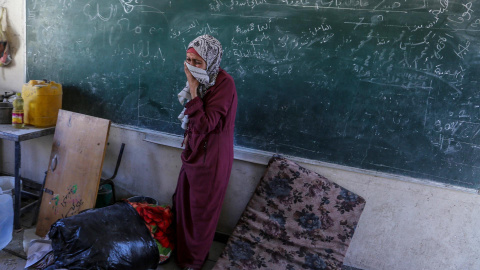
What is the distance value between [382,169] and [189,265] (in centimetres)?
183

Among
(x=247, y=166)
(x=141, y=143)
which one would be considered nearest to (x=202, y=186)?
(x=247, y=166)

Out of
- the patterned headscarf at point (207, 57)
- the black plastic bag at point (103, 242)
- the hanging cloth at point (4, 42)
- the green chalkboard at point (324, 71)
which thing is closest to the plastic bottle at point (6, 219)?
the black plastic bag at point (103, 242)

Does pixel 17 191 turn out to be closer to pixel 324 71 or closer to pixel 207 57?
pixel 207 57

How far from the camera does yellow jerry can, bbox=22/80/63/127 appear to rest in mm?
2904

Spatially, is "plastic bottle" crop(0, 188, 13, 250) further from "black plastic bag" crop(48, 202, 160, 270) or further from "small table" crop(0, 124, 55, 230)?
"black plastic bag" crop(48, 202, 160, 270)

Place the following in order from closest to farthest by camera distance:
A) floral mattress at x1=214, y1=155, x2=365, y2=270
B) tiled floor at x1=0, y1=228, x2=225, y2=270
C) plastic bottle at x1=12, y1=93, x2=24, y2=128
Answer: tiled floor at x1=0, y1=228, x2=225, y2=270 → floral mattress at x1=214, y1=155, x2=365, y2=270 → plastic bottle at x1=12, y1=93, x2=24, y2=128

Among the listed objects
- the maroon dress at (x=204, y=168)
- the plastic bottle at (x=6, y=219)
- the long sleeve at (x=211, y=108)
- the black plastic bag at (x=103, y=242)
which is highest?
the long sleeve at (x=211, y=108)

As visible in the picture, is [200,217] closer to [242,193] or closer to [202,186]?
[202,186]

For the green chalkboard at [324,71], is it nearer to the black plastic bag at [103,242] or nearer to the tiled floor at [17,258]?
the black plastic bag at [103,242]

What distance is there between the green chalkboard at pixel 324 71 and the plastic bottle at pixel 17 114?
0.81 m

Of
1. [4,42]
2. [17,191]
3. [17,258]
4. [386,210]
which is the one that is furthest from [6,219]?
[386,210]

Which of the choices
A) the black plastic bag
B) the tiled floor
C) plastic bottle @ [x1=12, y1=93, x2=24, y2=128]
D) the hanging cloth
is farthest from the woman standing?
the hanging cloth

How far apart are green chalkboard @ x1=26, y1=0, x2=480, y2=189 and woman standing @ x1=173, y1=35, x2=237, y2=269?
1.67ft

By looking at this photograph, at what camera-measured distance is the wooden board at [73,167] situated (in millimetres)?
2713
